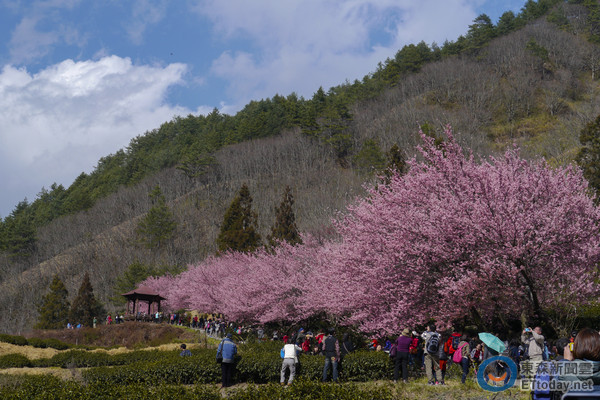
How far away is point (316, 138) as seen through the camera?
87562 mm

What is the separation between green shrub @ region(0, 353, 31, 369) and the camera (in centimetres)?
2100

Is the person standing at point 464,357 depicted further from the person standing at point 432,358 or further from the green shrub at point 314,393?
the green shrub at point 314,393

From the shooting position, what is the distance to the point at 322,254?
23.4 m

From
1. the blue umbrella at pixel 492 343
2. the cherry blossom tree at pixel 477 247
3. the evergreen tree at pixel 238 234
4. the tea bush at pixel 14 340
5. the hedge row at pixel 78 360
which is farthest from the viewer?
the evergreen tree at pixel 238 234

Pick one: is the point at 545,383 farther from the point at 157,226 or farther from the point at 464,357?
the point at 157,226

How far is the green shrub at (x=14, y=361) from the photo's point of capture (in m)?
21.0

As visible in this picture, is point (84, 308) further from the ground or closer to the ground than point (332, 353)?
closer to the ground

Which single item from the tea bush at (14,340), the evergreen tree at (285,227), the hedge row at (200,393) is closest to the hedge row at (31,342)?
the tea bush at (14,340)

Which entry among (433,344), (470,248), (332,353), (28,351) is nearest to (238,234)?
Result: (28,351)

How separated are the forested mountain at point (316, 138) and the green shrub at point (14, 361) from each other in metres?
47.2

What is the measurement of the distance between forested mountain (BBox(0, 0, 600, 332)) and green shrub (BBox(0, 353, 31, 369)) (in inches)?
1860

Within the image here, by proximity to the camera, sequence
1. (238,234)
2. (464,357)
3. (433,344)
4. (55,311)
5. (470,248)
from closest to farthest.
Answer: (433,344) → (464,357) → (470,248) → (238,234) → (55,311)

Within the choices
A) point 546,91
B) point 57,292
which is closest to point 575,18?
point 546,91

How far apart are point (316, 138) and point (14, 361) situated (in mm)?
70630
